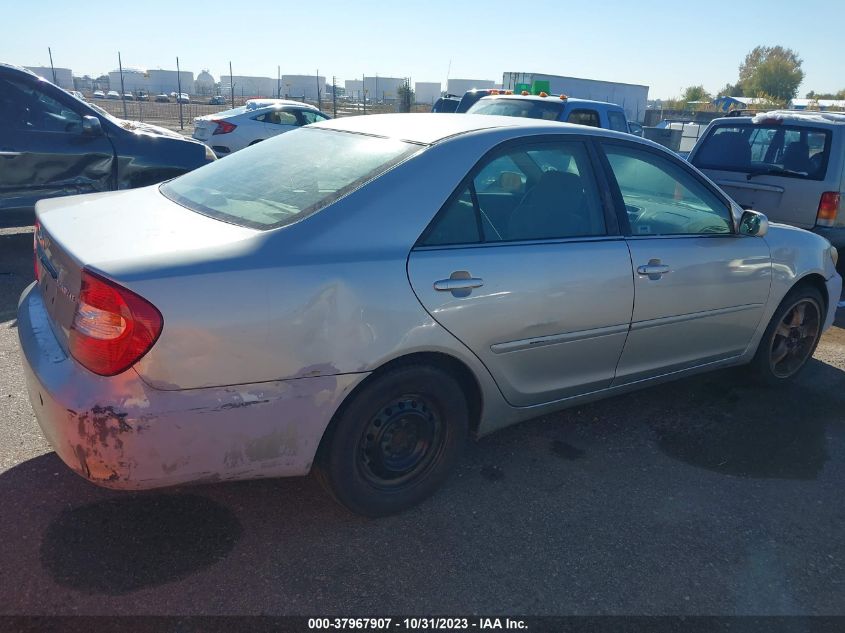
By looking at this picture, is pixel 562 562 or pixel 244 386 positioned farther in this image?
pixel 562 562

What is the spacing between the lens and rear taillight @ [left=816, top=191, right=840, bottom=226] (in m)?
6.22

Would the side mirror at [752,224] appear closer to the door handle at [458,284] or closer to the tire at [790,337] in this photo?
the tire at [790,337]

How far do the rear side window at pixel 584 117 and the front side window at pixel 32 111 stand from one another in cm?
604

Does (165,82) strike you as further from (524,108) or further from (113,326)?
(113,326)

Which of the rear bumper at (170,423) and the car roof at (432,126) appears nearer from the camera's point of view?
the rear bumper at (170,423)

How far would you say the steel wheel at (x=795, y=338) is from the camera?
4.41 metres

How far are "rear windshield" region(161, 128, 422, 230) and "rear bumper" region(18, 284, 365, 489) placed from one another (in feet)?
2.16

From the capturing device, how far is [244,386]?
229cm

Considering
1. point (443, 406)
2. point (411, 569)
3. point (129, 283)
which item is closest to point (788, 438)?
point (443, 406)

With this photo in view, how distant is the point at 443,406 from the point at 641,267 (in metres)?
1.26

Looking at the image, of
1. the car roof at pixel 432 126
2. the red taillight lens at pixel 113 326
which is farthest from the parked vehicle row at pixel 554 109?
the red taillight lens at pixel 113 326

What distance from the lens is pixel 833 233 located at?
6.28m

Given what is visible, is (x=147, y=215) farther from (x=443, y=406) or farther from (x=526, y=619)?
(x=526, y=619)

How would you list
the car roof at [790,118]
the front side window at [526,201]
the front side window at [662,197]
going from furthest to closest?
the car roof at [790,118], the front side window at [662,197], the front side window at [526,201]
